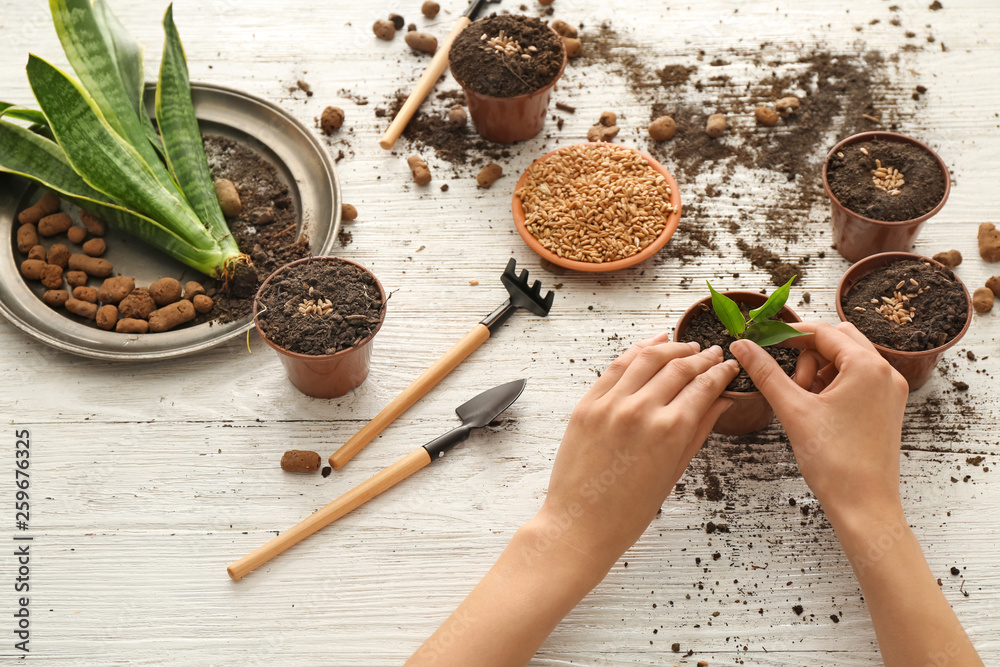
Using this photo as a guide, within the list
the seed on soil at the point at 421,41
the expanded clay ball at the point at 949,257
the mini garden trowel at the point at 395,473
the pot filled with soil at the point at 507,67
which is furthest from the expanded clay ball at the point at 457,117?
the expanded clay ball at the point at 949,257

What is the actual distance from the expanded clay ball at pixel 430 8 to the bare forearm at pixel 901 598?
51.6 inches

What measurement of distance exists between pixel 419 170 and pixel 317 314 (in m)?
0.43

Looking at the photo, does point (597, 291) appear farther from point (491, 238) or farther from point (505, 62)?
point (505, 62)

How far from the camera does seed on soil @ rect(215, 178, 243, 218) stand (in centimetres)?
138

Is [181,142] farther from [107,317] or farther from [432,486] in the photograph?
[432,486]

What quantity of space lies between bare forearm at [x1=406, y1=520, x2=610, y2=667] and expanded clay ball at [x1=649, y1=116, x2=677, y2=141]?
0.86 metres

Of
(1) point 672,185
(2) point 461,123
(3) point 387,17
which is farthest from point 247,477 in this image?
(3) point 387,17

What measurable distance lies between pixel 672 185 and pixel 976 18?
85cm

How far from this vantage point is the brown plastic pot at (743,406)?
3.64 ft

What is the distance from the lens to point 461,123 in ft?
4.97

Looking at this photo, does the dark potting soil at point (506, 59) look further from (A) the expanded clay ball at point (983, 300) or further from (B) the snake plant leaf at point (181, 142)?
(A) the expanded clay ball at point (983, 300)

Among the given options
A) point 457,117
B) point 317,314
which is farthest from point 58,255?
point 457,117

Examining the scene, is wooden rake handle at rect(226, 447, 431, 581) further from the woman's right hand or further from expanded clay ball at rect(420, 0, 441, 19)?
expanded clay ball at rect(420, 0, 441, 19)

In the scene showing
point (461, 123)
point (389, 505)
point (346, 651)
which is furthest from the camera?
point (461, 123)
